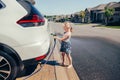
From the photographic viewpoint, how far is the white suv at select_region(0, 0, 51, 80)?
427 centimetres

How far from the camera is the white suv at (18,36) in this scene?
4.27 meters

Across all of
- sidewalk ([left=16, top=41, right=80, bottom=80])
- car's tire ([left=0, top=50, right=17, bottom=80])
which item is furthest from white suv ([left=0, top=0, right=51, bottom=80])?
sidewalk ([left=16, top=41, right=80, bottom=80])

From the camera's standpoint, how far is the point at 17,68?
15.0ft

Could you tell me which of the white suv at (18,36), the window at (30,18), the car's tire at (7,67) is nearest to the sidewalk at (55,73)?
the car's tire at (7,67)

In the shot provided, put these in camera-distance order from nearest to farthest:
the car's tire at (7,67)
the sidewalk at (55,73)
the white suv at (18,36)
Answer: the white suv at (18,36) → the car's tire at (7,67) → the sidewalk at (55,73)

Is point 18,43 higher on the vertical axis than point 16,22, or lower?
lower

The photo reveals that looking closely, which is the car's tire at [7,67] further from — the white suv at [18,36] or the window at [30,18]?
the window at [30,18]

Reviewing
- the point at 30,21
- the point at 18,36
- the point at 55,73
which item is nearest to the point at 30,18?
the point at 30,21

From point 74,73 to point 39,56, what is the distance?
59.7 inches

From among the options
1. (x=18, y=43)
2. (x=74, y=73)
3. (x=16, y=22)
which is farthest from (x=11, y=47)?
(x=74, y=73)

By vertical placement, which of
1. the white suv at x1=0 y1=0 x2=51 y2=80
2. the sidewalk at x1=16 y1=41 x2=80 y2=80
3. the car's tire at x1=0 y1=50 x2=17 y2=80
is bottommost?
the sidewalk at x1=16 y1=41 x2=80 y2=80

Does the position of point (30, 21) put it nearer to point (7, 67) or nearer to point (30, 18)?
point (30, 18)

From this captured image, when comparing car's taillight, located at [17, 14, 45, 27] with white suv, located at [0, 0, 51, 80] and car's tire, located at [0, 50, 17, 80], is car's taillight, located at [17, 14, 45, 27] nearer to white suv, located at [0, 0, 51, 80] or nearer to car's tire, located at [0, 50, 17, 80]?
white suv, located at [0, 0, 51, 80]

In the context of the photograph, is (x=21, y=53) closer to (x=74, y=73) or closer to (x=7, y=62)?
(x=7, y=62)
